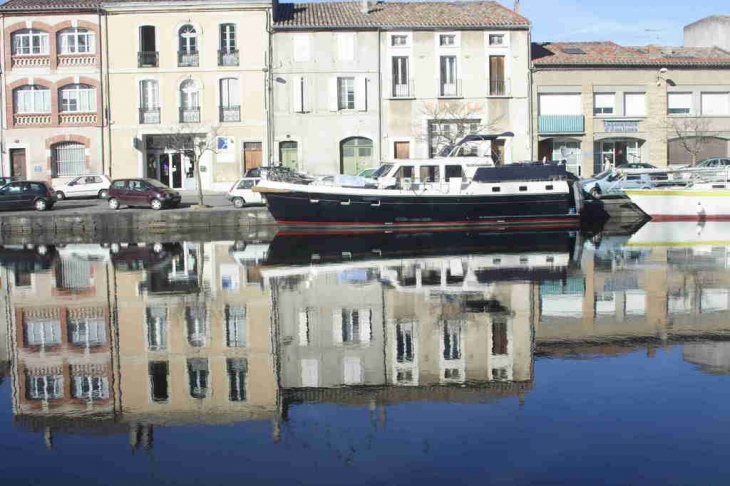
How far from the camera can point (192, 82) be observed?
134 feet

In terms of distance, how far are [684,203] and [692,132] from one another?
996 centimetres

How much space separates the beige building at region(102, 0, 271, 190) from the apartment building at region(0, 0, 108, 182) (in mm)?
807

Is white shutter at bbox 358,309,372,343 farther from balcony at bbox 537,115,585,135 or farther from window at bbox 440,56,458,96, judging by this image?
balcony at bbox 537,115,585,135

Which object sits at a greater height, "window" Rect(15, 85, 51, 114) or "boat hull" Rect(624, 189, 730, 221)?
"window" Rect(15, 85, 51, 114)

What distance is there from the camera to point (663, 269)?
1925cm

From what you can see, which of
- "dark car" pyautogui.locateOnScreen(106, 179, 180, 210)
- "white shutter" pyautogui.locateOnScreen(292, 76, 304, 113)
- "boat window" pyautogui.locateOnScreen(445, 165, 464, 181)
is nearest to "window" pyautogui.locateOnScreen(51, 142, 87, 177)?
"dark car" pyautogui.locateOnScreen(106, 179, 180, 210)

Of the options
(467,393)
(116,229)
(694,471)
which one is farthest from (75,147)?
(694,471)

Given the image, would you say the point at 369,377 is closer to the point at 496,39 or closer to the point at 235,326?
the point at 235,326

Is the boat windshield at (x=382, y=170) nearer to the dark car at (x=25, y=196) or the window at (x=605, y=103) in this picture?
the dark car at (x=25, y=196)

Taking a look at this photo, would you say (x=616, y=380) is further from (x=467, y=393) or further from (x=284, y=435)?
(x=284, y=435)

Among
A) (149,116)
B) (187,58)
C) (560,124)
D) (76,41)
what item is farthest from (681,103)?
(76,41)

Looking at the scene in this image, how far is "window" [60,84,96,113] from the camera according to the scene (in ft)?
134

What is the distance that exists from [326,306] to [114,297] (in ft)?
13.7

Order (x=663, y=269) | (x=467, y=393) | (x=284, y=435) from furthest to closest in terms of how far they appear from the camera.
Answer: (x=663, y=269)
(x=467, y=393)
(x=284, y=435)
